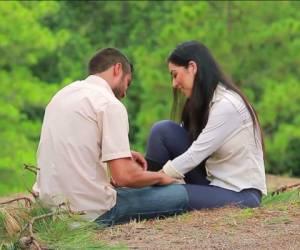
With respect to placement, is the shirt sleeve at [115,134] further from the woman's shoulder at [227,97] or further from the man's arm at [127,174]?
the woman's shoulder at [227,97]

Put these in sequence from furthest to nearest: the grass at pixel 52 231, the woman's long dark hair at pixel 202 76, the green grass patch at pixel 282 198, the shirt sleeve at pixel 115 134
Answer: the green grass patch at pixel 282 198
the woman's long dark hair at pixel 202 76
the shirt sleeve at pixel 115 134
the grass at pixel 52 231

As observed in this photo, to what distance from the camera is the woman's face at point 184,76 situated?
457 centimetres

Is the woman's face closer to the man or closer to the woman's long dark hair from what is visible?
the woman's long dark hair

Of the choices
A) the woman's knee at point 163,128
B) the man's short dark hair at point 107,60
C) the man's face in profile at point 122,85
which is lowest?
the woman's knee at point 163,128

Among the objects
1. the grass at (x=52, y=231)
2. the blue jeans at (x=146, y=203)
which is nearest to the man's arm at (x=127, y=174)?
the blue jeans at (x=146, y=203)

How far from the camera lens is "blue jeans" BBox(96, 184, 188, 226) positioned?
4.22m

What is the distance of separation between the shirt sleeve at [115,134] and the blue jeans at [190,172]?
2.22 ft

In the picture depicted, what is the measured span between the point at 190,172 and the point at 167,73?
34.7 ft

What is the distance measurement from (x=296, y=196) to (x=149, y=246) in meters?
1.68

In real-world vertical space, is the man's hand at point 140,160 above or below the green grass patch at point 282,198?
above

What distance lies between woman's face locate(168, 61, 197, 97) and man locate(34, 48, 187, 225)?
1.62 ft

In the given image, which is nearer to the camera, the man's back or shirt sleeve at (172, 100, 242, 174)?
the man's back

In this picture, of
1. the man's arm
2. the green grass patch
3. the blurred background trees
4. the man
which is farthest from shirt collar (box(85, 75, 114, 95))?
the blurred background trees

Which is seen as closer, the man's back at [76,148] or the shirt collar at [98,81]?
the man's back at [76,148]
